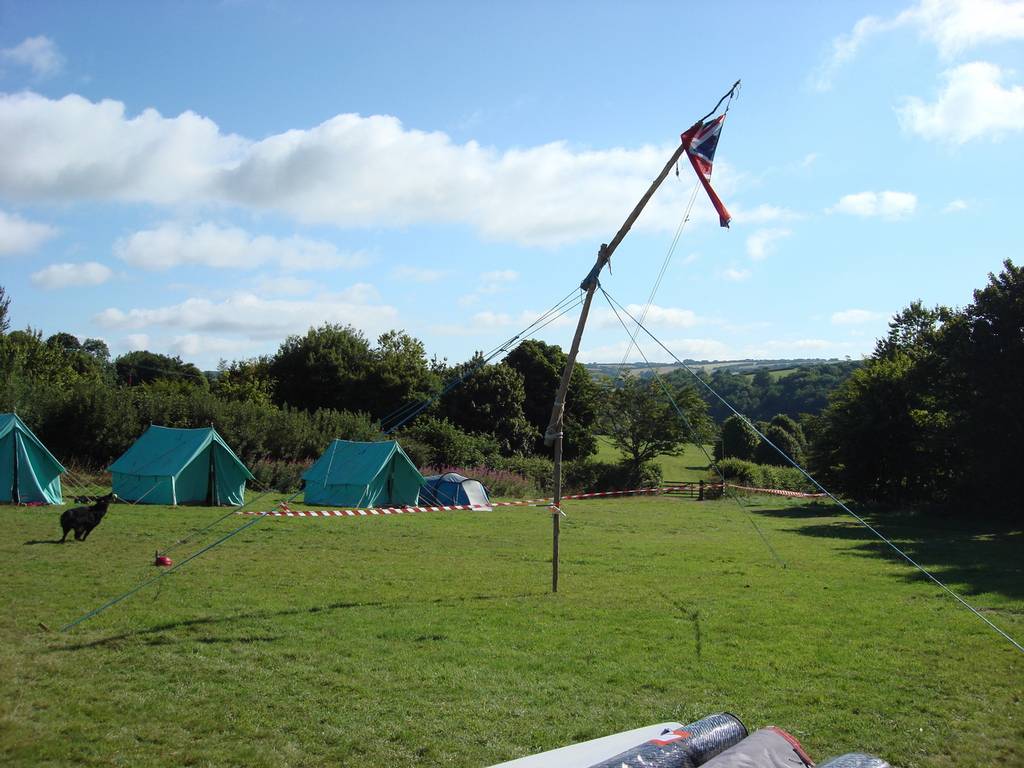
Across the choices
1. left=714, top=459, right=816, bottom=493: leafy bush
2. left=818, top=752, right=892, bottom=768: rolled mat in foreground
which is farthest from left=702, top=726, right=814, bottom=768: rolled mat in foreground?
left=714, top=459, right=816, bottom=493: leafy bush

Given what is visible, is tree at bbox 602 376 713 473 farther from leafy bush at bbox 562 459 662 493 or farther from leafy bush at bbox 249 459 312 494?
leafy bush at bbox 249 459 312 494

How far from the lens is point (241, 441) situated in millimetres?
33781

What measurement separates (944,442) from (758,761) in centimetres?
2778

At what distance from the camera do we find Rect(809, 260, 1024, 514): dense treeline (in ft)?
85.2

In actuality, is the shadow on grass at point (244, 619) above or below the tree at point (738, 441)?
below

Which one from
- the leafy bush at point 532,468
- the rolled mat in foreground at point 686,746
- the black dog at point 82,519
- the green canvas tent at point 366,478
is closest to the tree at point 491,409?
the leafy bush at point 532,468

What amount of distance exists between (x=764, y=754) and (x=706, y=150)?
8.40 m

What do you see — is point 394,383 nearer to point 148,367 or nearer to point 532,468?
point 532,468

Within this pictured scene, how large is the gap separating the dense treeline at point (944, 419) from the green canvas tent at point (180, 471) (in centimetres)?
2490

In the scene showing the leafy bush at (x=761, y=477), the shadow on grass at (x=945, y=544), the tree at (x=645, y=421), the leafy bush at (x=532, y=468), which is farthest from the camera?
the tree at (x=645, y=421)

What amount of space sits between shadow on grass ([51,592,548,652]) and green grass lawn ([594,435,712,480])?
37.6 metres

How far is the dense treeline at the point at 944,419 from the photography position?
25969 millimetres

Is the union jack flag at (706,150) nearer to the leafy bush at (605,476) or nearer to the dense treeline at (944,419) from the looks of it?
the dense treeline at (944,419)

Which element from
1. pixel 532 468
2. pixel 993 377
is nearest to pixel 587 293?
pixel 993 377
